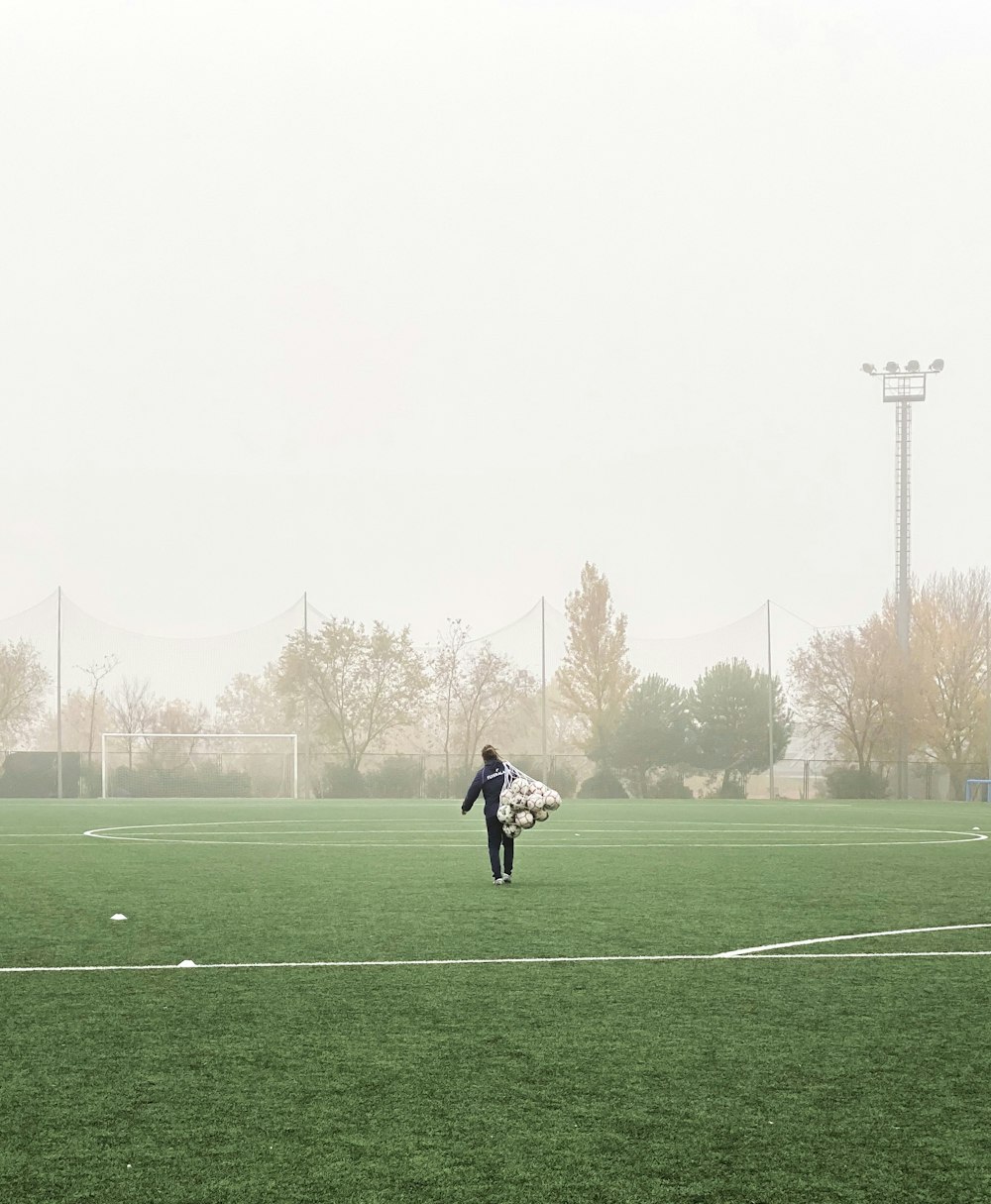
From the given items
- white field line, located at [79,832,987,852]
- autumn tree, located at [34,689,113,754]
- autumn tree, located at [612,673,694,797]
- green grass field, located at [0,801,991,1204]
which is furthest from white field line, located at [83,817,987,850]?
autumn tree, located at [612,673,694,797]

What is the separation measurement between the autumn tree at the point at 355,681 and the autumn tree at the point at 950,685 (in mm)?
21695

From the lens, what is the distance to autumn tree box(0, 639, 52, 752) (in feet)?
187

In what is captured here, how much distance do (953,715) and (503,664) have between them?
753 inches

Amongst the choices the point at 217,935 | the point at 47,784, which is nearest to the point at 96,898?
the point at 217,935

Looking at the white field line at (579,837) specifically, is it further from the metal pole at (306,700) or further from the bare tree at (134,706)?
the bare tree at (134,706)

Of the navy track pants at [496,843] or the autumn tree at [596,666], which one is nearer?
the navy track pants at [496,843]

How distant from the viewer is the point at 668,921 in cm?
1188

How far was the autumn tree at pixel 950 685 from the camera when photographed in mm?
62781

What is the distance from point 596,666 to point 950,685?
599 inches

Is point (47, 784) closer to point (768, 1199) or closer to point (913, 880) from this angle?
point (913, 880)

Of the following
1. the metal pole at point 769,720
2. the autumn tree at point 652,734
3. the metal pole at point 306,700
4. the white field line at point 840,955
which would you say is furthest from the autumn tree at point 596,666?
the white field line at point 840,955

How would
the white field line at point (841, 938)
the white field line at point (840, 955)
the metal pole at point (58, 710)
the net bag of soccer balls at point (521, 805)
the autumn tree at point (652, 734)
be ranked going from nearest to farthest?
the white field line at point (840, 955)
the white field line at point (841, 938)
the net bag of soccer balls at point (521, 805)
the metal pole at point (58, 710)
the autumn tree at point (652, 734)

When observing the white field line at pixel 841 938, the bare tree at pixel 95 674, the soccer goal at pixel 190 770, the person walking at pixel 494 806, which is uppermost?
the bare tree at pixel 95 674

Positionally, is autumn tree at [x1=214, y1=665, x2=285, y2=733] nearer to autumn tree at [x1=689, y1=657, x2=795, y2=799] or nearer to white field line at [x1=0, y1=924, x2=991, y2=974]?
autumn tree at [x1=689, y1=657, x2=795, y2=799]
